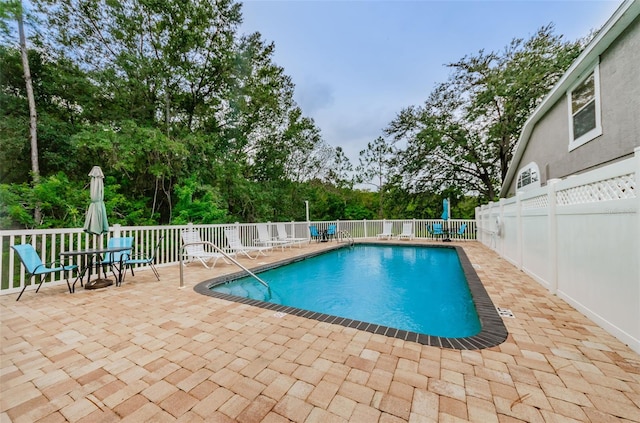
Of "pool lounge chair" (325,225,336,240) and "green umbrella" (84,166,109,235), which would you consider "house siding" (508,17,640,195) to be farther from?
"green umbrella" (84,166,109,235)

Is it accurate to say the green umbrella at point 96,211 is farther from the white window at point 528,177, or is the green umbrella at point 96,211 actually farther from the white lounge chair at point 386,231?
the white lounge chair at point 386,231

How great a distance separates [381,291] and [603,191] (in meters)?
3.76

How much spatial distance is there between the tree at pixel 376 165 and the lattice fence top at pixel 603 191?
16.6m

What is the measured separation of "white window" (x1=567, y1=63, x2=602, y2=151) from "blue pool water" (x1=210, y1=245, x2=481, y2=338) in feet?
13.3

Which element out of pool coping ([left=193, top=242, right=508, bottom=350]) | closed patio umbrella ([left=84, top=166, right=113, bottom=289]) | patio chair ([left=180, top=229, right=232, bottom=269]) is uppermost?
closed patio umbrella ([left=84, top=166, right=113, bottom=289])

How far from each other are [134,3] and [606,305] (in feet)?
48.4

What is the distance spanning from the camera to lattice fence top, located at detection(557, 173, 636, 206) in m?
2.39

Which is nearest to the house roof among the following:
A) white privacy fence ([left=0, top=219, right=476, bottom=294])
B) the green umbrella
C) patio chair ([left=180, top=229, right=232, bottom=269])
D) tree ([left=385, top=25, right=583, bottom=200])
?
tree ([left=385, top=25, right=583, bottom=200])

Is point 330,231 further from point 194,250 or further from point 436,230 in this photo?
point 194,250

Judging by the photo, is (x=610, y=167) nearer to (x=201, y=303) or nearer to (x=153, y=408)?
(x=153, y=408)

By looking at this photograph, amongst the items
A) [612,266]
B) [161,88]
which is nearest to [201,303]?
[612,266]

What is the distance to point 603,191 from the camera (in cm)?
275

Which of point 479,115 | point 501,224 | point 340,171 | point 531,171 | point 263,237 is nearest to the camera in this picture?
point 501,224

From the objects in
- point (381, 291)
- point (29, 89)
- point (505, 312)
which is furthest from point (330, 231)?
point (29, 89)
